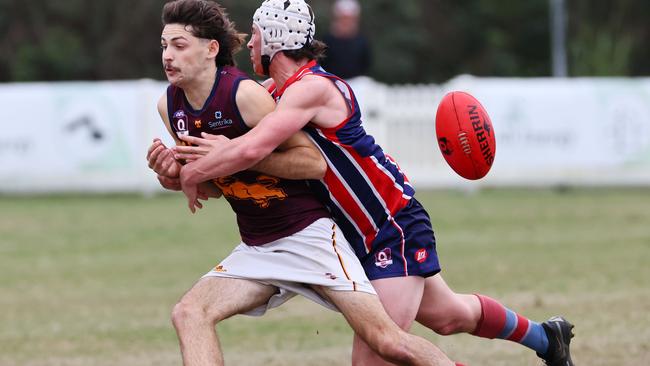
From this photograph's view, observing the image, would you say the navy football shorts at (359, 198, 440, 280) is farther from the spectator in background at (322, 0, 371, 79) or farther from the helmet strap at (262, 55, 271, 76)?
the spectator in background at (322, 0, 371, 79)

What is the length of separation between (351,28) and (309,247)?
9546 millimetres

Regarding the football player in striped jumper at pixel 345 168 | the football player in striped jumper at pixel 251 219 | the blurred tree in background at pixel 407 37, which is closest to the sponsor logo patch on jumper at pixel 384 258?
the football player in striped jumper at pixel 345 168

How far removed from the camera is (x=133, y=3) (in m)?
32.2

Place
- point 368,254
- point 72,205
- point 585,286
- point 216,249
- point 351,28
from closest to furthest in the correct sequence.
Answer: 1. point 368,254
2. point 585,286
3. point 216,249
4. point 351,28
5. point 72,205

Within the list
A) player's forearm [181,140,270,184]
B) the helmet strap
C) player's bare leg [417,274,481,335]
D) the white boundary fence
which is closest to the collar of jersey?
the helmet strap

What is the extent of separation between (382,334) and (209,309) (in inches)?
28.4

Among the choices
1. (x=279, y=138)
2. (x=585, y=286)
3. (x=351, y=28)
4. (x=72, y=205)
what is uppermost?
(x=279, y=138)

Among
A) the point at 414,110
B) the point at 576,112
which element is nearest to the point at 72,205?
the point at 414,110

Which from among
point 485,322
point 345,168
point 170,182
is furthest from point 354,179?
point 485,322

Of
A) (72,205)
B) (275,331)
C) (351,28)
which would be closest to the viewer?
(275,331)

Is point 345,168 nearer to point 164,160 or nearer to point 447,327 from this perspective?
point 164,160

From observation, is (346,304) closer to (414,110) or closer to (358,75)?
(358,75)

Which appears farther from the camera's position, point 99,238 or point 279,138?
point 99,238

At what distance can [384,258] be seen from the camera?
5434mm
